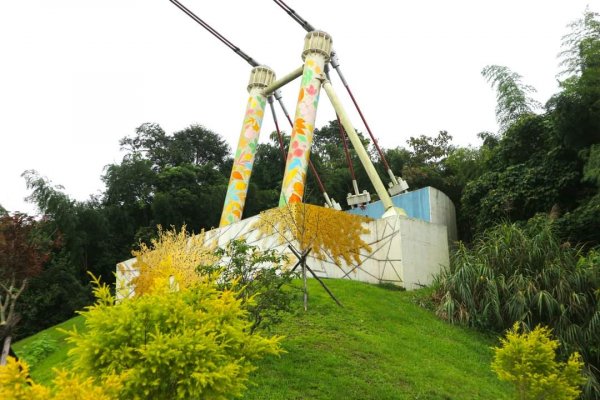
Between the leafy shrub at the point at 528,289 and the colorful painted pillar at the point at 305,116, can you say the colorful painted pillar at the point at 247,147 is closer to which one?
the colorful painted pillar at the point at 305,116

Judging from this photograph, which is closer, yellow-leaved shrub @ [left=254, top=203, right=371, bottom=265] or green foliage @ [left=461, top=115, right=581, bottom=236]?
yellow-leaved shrub @ [left=254, top=203, right=371, bottom=265]

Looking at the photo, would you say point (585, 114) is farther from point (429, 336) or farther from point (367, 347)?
point (367, 347)

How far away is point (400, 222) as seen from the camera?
48.5 feet

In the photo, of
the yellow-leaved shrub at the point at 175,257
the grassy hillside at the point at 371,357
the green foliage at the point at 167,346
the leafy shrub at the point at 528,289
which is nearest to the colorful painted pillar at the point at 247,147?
the yellow-leaved shrub at the point at 175,257

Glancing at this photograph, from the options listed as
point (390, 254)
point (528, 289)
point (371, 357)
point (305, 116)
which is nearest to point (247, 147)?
point (305, 116)

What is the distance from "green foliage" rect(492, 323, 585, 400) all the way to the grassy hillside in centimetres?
117

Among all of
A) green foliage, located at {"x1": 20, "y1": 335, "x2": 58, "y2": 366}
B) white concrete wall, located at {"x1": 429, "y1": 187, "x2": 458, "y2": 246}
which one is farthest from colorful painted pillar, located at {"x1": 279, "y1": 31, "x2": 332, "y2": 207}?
green foliage, located at {"x1": 20, "y1": 335, "x2": 58, "y2": 366}

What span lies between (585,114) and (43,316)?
18.2 metres

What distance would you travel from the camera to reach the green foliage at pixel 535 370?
262 inches

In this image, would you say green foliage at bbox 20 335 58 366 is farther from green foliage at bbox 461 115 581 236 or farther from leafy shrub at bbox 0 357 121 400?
green foliage at bbox 461 115 581 236

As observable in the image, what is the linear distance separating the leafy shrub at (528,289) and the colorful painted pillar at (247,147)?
266 inches

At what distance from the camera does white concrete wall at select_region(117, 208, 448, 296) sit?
46.9 feet

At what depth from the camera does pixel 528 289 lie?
11.4 metres

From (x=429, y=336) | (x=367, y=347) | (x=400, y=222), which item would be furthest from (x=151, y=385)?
(x=400, y=222)
